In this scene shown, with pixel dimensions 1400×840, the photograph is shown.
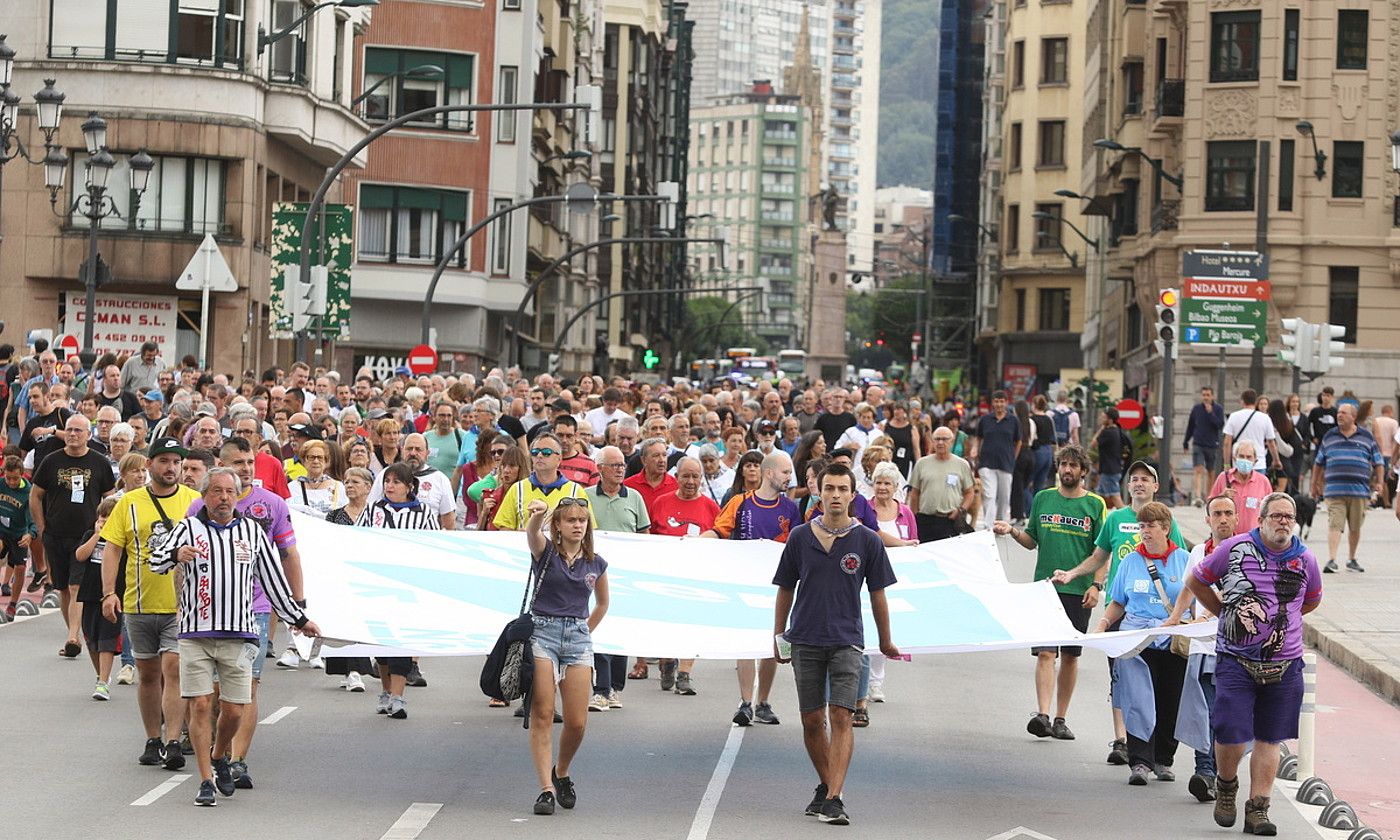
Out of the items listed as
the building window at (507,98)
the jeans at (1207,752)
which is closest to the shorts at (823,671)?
the jeans at (1207,752)

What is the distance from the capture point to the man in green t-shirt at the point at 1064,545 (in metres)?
15.2

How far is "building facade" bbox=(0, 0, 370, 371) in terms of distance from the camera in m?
44.9

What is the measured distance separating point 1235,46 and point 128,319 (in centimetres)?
2524

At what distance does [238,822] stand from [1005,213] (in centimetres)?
9105

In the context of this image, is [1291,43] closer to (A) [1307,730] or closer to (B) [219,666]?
(A) [1307,730]

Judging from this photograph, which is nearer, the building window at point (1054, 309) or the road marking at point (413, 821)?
the road marking at point (413, 821)

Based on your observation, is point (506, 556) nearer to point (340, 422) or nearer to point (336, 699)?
point (336, 699)

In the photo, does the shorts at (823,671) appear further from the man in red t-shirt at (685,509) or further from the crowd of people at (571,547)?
the man in red t-shirt at (685,509)

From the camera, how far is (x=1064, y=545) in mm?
15227

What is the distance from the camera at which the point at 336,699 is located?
16.4m

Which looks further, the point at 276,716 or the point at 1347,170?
the point at 1347,170

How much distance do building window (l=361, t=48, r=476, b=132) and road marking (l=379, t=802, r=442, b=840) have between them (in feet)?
171

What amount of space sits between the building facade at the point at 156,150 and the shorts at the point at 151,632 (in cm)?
3193

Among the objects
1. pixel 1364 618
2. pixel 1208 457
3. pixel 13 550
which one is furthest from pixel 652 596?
pixel 1208 457
